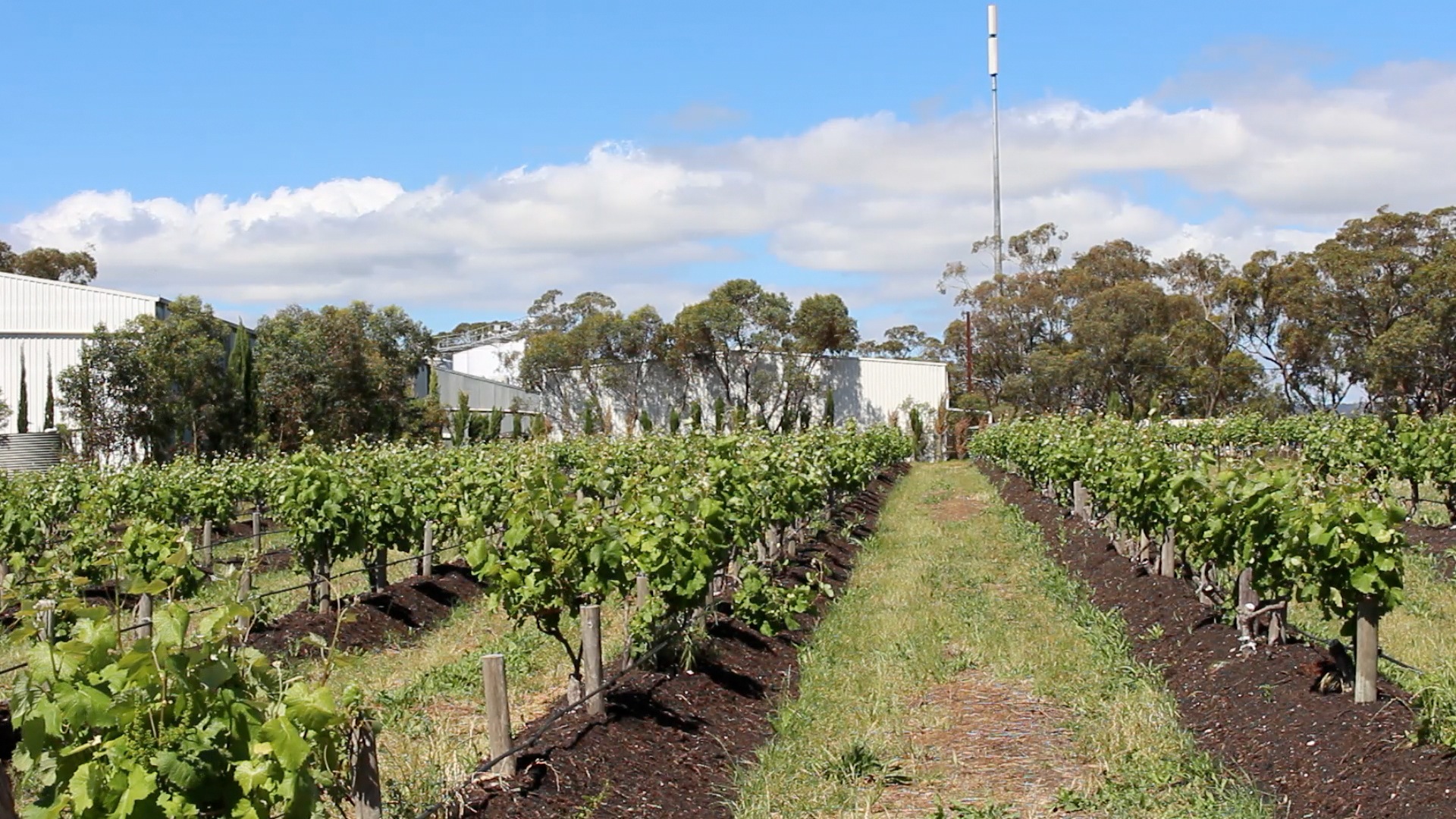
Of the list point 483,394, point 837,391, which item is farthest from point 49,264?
point 837,391

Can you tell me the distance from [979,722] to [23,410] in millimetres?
36630

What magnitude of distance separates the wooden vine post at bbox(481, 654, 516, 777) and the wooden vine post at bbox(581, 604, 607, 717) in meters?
1.18

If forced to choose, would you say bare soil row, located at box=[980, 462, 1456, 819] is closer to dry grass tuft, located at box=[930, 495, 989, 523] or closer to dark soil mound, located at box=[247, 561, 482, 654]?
dark soil mound, located at box=[247, 561, 482, 654]

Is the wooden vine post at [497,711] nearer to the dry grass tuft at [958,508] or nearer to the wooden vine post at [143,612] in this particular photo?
the wooden vine post at [143,612]

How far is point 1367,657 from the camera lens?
651cm

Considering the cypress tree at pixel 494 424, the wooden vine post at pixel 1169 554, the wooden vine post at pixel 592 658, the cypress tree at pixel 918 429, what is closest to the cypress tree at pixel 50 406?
the cypress tree at pixel 494 424

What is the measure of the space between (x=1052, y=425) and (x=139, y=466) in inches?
559

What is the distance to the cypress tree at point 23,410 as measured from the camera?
121 feet

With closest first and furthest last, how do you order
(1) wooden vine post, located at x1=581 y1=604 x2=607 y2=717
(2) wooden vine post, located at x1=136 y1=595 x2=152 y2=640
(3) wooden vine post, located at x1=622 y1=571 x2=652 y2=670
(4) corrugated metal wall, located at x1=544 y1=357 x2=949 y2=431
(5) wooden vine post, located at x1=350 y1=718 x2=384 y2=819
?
1. (5) wooden vine post, located at x1=350 y1=718 x2=384 y2=819
2. (1) wooden vine post, located at x1=581 y1=604 x2=607 y2=717
3. (3) wooden vine post, located at x1=622 y1=571 x2=652 y2=670
4. (2) wooden vine post, located at x1=136 y1=595 x2=152 y2=640
5. (4) corrugated metal wall, located at x1=544 y1=357 x2=949 y2=431

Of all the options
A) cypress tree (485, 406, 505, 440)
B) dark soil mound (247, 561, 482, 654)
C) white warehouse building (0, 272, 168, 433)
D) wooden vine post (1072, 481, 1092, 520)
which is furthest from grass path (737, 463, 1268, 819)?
cypress tree (485, 406, 505, 440)

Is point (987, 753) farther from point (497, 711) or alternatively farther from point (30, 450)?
point (30, 450)

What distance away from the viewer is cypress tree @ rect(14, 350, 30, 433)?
3678cm

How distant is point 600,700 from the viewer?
7.01 m

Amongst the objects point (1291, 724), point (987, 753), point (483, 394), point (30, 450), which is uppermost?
point (483, 394)
